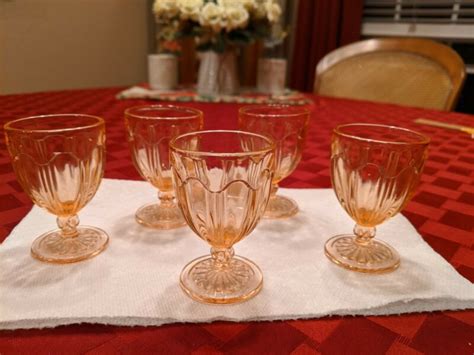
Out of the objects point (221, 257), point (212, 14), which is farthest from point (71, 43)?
point (221, 257)

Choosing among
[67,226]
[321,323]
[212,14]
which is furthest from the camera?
A: [212,14]

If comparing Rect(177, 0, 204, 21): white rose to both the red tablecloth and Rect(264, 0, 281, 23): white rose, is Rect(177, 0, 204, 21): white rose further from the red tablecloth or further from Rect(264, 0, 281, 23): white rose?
the red tablecloth

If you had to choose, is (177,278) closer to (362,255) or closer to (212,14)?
(362,255)

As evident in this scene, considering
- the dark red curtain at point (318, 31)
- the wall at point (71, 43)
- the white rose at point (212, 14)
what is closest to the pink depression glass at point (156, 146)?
the white rose at point (212, 14)

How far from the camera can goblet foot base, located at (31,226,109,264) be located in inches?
14.9

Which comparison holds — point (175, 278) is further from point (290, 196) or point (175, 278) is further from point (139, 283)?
point (290, 196)

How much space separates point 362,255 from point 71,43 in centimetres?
231

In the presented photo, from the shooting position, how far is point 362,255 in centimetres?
40

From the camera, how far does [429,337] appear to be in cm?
30

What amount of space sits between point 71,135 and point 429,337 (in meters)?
0.36

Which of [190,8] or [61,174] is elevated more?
[190,8]

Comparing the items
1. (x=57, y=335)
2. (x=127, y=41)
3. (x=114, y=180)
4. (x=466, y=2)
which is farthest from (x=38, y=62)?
(x=466, y=2)

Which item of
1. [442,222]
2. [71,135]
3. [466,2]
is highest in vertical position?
[466,2]

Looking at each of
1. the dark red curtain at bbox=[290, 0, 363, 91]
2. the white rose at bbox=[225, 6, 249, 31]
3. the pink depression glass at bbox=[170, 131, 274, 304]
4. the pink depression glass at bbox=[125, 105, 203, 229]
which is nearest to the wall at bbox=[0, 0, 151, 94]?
the dark red curtain at bbox=[290, 0, 363, 91]
